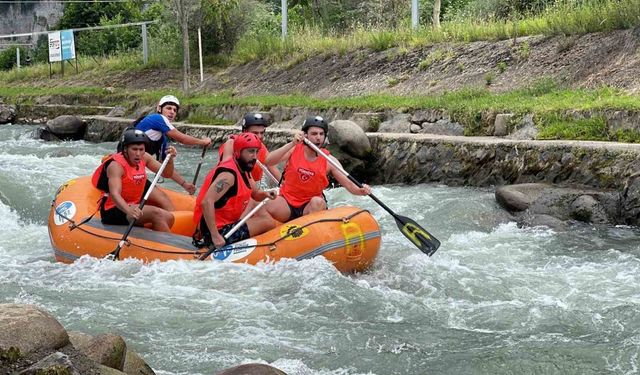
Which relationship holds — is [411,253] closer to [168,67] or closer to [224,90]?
[224,90]

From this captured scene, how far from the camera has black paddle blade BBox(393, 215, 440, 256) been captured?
→ 24.5ft

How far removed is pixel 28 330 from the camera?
3699mm

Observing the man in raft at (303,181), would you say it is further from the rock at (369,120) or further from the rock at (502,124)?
the rock at (369,120)

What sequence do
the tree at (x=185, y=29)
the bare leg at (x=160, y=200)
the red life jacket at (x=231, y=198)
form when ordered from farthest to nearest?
the tree at (x=185, y=29) → the bare leg at (x=160, y=200) → the red life jacket at (x=231, y=198)

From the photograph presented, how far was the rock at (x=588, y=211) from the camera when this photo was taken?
343 inches

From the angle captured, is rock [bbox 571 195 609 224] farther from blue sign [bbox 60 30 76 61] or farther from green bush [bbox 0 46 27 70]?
green bush [bbox 0 46 27 70]

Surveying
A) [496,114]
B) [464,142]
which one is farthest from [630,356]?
[496,114]

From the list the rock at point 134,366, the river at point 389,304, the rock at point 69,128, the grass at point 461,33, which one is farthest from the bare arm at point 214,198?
the rock at point 69,128

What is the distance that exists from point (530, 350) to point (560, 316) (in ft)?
2.57

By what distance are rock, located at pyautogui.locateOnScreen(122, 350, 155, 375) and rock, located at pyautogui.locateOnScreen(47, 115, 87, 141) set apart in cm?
1532

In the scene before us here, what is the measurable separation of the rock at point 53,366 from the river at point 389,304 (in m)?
1.36

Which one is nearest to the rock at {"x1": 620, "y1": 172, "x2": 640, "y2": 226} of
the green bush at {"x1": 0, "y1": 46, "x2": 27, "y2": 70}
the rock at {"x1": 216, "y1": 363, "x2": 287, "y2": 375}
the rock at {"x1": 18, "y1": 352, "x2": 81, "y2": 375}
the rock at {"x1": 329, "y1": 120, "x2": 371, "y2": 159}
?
the rock at {"x1": 329, "y1": 120, "x2": 371, "y2": 159}

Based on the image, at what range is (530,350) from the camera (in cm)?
515

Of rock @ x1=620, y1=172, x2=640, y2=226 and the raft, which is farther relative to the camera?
rock @ x1=620, y1=172, x2=640, y2=226
